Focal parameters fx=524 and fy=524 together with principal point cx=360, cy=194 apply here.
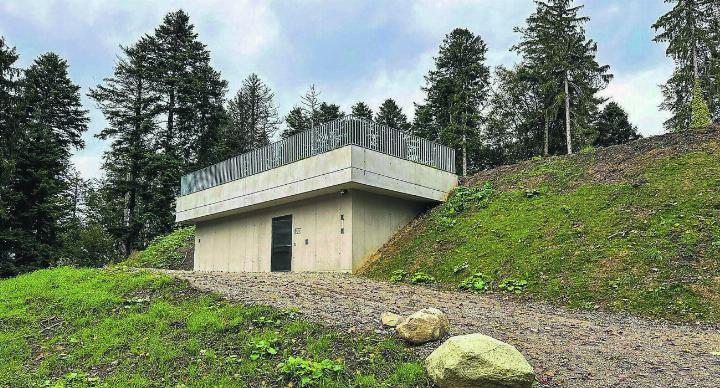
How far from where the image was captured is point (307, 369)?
5.64 meters

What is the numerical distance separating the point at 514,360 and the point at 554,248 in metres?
7.73

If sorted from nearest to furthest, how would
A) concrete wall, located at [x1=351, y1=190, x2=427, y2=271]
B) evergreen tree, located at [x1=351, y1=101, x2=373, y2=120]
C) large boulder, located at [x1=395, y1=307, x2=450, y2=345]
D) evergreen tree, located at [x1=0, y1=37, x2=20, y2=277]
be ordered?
1. large boulder, located at [x1=395, y1=307, x2=450, y2=345]
2. concrete wall, located at [x1=351, y1=190, x2=427, y2=271]
3. evergreen tree, located at [x1=0, y1=37, x2=20, y2=277]
4. evergreen tree, located at [x1=351, y1=101, x2=373, y2=120]

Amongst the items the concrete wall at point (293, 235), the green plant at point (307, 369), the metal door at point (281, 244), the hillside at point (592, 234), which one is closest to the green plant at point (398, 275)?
the hillside at point (592, 234)

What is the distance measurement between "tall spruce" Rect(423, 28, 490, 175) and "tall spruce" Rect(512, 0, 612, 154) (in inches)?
125

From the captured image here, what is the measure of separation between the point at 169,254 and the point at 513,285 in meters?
17.8

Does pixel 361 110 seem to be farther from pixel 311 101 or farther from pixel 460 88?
pixel 460 88

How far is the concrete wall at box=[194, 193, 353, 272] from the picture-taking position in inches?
617

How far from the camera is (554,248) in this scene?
40.0ft

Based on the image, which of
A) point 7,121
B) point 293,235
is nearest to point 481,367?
→ point 293,235

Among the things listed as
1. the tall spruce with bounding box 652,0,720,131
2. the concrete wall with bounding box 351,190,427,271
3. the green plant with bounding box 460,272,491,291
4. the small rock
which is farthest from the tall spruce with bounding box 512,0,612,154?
the small rock

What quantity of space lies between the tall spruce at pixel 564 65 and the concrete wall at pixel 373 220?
17.1m

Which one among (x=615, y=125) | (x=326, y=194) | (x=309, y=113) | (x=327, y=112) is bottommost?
(x=326, y=194)

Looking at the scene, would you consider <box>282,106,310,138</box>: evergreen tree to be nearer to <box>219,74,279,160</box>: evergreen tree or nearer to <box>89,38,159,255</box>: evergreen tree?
<box>219,74,279,160</box>: evergreen tree

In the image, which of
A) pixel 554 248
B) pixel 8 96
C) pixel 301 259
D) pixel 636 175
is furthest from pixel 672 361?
pixel 8 96
